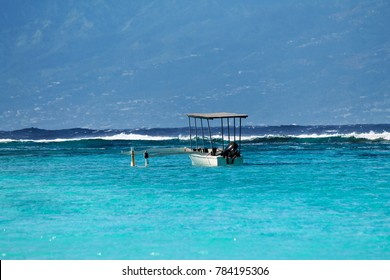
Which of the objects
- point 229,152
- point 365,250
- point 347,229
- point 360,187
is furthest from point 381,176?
point 365,250

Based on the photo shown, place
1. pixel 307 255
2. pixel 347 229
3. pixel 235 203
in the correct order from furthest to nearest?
pixel 235 203 < pixel 347 229 < pixel 307 255

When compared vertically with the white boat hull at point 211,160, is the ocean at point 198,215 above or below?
below

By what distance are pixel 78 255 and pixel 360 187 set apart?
10.2 m

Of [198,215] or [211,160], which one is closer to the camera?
[198,215]

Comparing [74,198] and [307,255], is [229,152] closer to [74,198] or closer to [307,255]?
[74,198]

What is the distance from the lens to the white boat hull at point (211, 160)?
2531 centimetres

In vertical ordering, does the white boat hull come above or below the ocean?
above

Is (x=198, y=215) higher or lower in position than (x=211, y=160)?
lower

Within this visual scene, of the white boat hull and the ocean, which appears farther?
the white boat hull

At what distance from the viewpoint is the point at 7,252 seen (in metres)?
9.98

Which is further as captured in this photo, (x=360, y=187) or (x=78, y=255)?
A: (x=360, y=187)

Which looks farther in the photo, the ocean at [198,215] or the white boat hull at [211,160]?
the white boat hull at [211,160]

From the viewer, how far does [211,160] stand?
1003 inches

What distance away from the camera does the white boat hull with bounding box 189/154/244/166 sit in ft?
83.0
